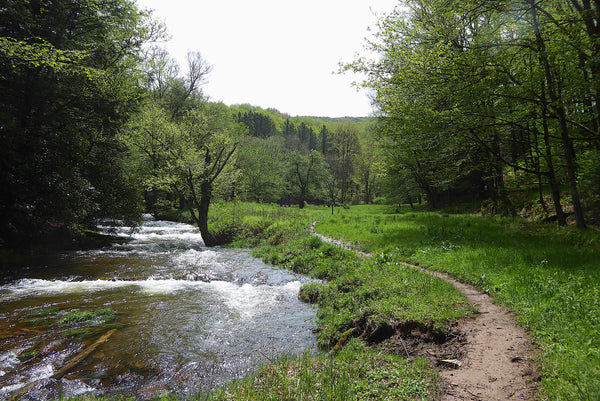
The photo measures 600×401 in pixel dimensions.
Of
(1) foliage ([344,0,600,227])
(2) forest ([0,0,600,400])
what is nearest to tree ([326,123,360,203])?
→ (2) forest ([0,0,600,400])

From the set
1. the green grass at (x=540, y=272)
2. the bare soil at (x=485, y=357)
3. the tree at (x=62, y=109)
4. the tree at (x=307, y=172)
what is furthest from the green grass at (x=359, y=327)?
the tree at (x=307, y=172)

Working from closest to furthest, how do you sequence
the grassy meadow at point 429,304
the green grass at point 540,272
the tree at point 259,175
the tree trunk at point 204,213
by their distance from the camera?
the green grass at point 540,272
the grassy meadow at point 429,304
the tree trunk at point 204,213
the tree at point 259,175

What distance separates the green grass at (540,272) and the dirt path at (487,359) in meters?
0.22

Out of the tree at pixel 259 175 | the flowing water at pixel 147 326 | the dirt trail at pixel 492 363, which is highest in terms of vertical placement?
the tree at pixel 259 175

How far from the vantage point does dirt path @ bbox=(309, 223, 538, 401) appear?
3.53 metres

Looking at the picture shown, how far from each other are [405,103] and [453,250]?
23.8 ft

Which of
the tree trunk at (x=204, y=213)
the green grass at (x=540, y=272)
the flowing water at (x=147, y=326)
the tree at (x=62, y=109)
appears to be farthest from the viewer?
the tree trunk at (x=204, y=213)

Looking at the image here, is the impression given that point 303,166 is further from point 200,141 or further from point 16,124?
point 16,124

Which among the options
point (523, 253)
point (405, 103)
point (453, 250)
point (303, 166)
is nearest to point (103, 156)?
point (405, 103)

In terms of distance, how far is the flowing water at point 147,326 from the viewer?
4602mm

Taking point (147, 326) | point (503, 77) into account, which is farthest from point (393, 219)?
point (147, 326)

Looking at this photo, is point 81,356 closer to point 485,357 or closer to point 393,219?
point 485,357

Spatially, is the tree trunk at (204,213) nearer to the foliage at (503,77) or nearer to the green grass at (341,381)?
the foliage at (503,77)

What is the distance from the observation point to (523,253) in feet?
27.1
